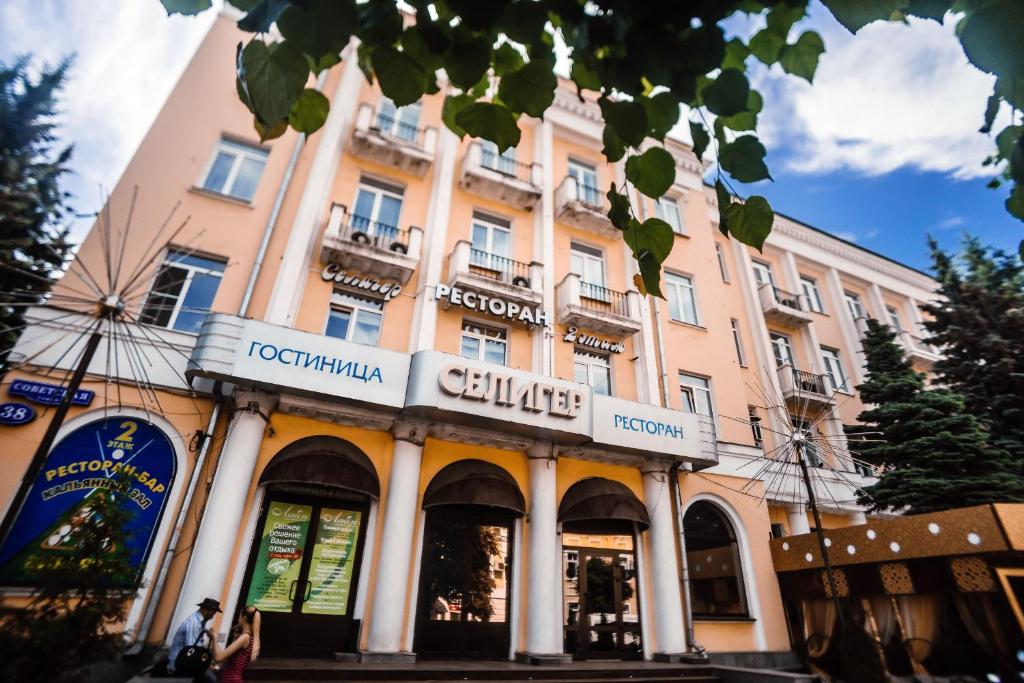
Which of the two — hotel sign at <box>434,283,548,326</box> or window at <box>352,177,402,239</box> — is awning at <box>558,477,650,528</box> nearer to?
hotel sign at <box>434,283,548,326</box>

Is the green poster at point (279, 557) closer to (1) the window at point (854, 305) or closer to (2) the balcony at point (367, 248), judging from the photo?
(2) the balcony at point (367, 248)

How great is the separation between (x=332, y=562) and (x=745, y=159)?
1030cm

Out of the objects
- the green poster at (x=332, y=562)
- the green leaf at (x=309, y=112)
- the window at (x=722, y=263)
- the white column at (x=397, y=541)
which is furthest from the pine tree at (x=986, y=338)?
the green leaf at (x=309, y=112)

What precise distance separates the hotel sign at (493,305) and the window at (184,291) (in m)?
4.97

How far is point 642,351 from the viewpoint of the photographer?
14438mm

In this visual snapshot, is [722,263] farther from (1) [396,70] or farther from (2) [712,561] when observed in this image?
(1) [396,70]

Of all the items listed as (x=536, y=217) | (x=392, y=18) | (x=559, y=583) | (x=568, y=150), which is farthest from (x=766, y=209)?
(x=568, y=150)

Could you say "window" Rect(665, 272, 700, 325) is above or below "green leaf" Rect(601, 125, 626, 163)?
above

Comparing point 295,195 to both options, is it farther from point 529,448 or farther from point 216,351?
point 529,448

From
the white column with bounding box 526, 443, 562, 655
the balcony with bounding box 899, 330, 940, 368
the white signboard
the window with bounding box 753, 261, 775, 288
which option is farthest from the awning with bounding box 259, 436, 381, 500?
the balcony with bounding box 899, 330, 940, 368

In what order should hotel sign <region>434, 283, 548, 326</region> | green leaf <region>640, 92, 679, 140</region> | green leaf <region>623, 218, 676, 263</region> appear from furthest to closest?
hotel sign <region>434, 283, 548, 326</region>
green leaf <region>623, 218, 676, 263</region>
green leaf <region>640, 92, 679, 140</region>

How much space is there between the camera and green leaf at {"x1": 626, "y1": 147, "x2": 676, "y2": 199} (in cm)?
221

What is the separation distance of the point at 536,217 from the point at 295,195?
271 inches

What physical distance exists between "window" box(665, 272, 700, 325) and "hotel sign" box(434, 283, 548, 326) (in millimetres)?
5107
